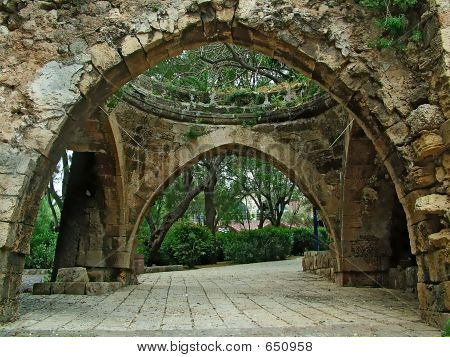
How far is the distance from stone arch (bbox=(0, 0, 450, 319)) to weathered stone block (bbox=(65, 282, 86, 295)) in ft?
7.96

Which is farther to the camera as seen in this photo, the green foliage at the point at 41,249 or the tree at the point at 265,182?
the tree at the point at 265,182

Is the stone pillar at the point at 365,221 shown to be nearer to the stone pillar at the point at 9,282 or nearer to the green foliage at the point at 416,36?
the green foliage at the point at 416,36

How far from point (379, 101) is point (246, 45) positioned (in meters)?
1.44

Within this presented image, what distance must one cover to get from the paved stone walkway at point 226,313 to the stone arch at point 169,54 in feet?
1.76

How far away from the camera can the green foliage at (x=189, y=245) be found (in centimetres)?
1391

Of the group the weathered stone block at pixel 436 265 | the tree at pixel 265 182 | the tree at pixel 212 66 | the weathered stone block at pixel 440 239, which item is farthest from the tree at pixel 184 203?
the weathered stone block at pixel 440 239

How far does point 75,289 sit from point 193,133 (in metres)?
3.69

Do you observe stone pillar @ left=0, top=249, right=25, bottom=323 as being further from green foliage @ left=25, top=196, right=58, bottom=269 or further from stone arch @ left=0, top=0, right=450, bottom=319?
green foliage @ left=25, top=196, right=58, bottom=269

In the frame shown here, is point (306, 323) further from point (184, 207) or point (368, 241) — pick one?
point (184, 207)

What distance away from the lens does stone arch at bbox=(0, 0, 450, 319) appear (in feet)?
13.1

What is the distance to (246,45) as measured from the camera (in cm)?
467

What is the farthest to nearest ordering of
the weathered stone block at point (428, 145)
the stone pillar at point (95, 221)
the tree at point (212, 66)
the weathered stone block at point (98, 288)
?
the tree at point (212, 66), the stone pillar at point (95, 221), the weathered stone block at point (98, 288), the weathered stone block at point (428, 145)

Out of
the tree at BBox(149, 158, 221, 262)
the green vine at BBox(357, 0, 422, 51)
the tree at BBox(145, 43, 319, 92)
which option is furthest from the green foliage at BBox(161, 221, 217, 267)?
the green vine at BBox(357, 0, 422, 51)
